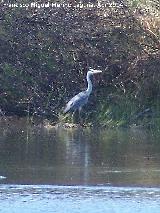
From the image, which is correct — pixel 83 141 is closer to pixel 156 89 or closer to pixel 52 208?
pixel 156 89

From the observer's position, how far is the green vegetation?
21.9m

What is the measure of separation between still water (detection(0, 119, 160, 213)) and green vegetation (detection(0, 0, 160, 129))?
2.09 m

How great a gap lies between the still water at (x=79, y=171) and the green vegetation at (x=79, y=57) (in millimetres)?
2086

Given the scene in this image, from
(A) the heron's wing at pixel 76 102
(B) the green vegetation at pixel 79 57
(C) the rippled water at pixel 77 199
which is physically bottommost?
(C) the rippled water at pixel 77 199

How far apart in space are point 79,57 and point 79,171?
29.3ft

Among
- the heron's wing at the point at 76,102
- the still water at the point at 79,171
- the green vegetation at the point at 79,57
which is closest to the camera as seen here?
the still water at the point at 79,171

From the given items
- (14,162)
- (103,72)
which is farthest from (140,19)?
(14,162)

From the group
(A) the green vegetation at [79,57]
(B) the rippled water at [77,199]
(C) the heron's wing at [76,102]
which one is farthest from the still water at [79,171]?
(A) the green vegetation at [79,57]

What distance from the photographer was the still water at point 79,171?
11609mm

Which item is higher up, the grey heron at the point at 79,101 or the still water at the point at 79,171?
the grey heron at the point at 79,101

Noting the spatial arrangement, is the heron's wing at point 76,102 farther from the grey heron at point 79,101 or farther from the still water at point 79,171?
the still water at point 79,171

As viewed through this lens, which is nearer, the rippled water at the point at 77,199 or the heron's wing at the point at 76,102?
the rippled water at the point at 77,199

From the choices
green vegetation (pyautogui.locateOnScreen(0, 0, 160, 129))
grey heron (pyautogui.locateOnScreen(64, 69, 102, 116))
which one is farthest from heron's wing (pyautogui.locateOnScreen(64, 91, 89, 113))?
green vegetation (pyautogui.locateOnScreen(0, 0, 160, 129))

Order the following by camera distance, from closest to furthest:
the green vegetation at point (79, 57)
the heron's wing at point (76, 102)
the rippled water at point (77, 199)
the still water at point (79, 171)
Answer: the rippled water at point (77, 199)
the still water at point (79, 171)
the heron's wing at point (76, 102)
the green vegetation at point (79, 57)
